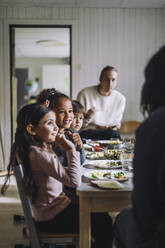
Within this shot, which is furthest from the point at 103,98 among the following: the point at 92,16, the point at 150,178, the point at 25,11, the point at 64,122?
the point at 150,178

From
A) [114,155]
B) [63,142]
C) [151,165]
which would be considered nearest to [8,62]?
[114,155]

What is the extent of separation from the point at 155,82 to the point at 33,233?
2.85 feet

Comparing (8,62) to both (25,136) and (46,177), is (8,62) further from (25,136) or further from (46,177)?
(46,177)

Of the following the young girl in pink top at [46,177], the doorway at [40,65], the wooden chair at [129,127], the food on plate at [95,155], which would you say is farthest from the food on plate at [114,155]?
the doorway at [40,65]

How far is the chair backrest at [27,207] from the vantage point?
1.39 metres

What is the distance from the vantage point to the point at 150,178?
3.07 feet

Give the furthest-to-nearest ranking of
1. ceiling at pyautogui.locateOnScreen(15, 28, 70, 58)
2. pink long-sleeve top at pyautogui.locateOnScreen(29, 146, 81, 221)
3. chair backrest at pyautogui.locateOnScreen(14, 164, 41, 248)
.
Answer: ceiling at pyautogui.locateOnScreen(15, 28, 70, 58)
pink long-sleeve top at pyautogui.locateOnScreen(29, 146, 81, 221)
chair backrest at pyautogui.locateOnScreen(14, 164, 41, 248)

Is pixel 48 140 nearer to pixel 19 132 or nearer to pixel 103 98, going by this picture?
pixel 19 132

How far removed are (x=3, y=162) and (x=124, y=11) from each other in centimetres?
285

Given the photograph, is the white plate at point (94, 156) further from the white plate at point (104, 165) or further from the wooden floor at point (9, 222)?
the wooden floor at point (9, 222)

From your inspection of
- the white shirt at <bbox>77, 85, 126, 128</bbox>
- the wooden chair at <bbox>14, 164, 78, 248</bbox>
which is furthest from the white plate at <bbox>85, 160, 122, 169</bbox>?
the white shirt at <bbox>77, 85, 126, 128</bbox>

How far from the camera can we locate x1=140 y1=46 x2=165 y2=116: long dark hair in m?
1.02

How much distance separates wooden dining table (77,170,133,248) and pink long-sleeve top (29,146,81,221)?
0.09m

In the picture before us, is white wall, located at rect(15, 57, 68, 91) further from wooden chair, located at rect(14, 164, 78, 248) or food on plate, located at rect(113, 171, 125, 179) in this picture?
wooden chair, located at rect(14, 164, 78, 248)
